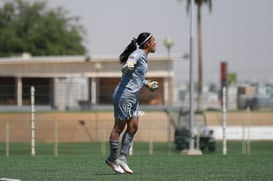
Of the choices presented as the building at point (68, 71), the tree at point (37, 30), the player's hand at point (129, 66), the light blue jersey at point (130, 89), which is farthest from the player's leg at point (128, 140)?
the tree at point (37, 30)

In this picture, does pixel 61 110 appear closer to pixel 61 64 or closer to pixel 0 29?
pixel 61 64

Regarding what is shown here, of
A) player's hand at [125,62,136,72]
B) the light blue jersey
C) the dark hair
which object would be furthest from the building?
player's hand at [125,62,136,72]

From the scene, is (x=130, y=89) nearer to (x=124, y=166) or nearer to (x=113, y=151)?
(x=113, y=151)

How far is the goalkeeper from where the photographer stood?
12609 mm

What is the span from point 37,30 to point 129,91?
9267cm

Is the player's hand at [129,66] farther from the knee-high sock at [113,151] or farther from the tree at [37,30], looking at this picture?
the tree at [37,30]

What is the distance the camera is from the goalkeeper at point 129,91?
12609 mm

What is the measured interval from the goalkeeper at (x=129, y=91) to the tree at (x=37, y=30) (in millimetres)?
89754

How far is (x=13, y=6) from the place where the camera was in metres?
105

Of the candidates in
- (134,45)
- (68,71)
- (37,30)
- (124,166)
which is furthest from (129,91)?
(37,30)

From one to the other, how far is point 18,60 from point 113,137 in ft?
163

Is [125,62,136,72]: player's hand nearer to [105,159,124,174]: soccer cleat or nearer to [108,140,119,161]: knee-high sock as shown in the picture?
[108,140,119,161]: knee-high sock

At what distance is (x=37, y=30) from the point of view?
104 m

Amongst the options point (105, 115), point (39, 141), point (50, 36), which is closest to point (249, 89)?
point (105, 115)
